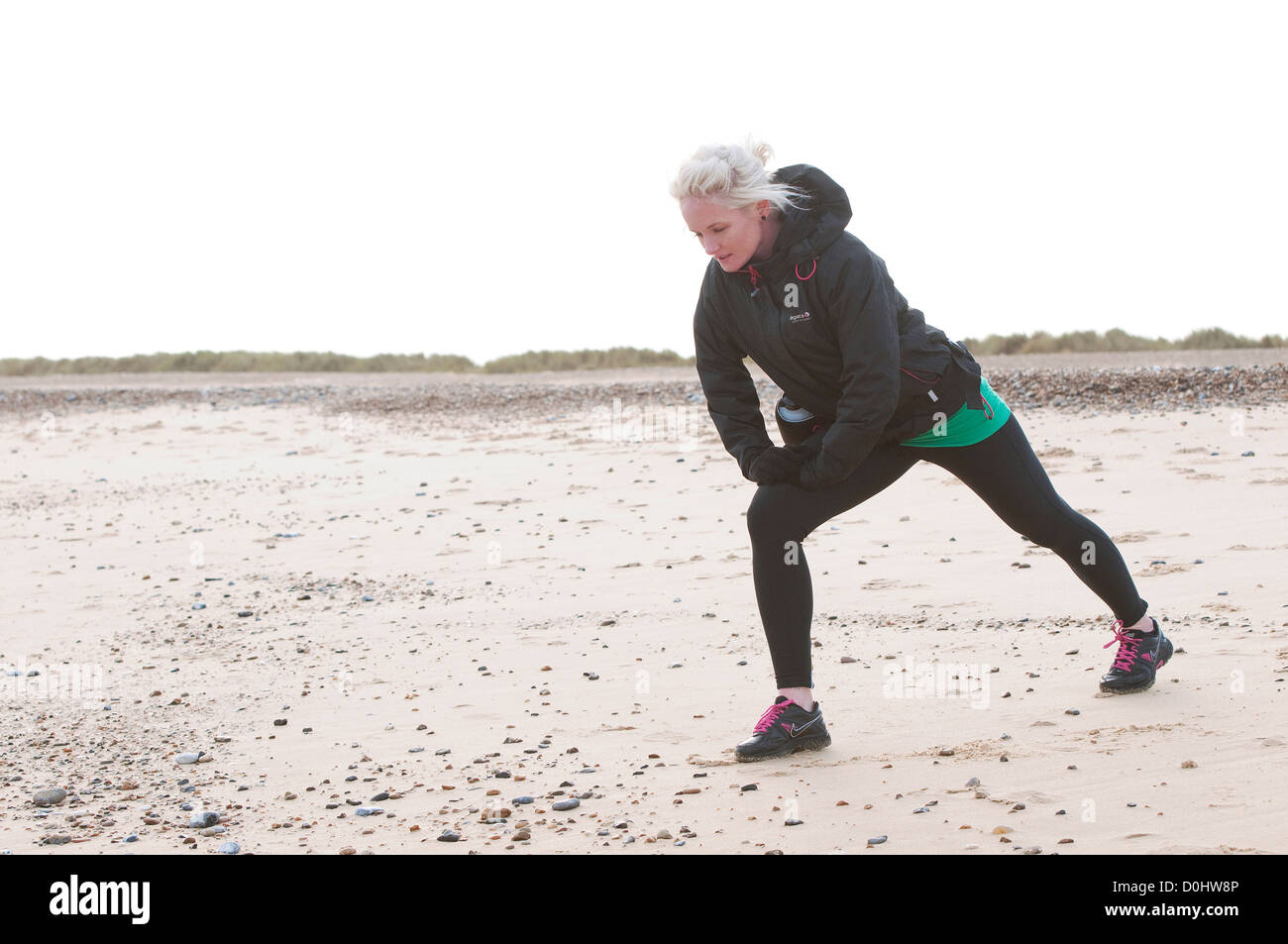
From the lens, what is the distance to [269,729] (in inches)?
210

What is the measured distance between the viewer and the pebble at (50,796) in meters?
4.53

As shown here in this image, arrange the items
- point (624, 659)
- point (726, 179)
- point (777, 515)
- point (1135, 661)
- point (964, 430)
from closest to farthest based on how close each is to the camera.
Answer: point (726, 179), point (777, 515), point (964, 430), point (1135, 661), point (624, 659)

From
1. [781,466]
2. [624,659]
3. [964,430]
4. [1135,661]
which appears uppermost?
[964,430]

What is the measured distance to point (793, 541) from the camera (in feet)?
14.1

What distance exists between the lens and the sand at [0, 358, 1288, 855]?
153 inches

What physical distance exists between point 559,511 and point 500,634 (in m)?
3.51

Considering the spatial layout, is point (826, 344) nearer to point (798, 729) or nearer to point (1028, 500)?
point (1028, 500)

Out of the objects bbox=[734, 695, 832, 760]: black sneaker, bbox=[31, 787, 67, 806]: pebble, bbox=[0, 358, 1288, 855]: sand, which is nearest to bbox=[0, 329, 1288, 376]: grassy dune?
bbox=[0, 358, 1288, 855]: sand

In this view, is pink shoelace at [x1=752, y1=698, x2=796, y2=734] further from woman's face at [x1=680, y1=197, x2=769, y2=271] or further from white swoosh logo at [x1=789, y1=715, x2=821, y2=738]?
woman's face at [x1=680, y1=197, x2=769, y2=271]

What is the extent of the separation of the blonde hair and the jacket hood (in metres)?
0.09

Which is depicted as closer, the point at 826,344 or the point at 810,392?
the point at 826,344

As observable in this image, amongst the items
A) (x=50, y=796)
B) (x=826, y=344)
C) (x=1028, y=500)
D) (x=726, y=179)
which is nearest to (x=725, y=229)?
(x=726, y=179)

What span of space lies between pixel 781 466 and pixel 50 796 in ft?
Result: 9.19

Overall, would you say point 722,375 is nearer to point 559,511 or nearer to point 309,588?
point 309,588
